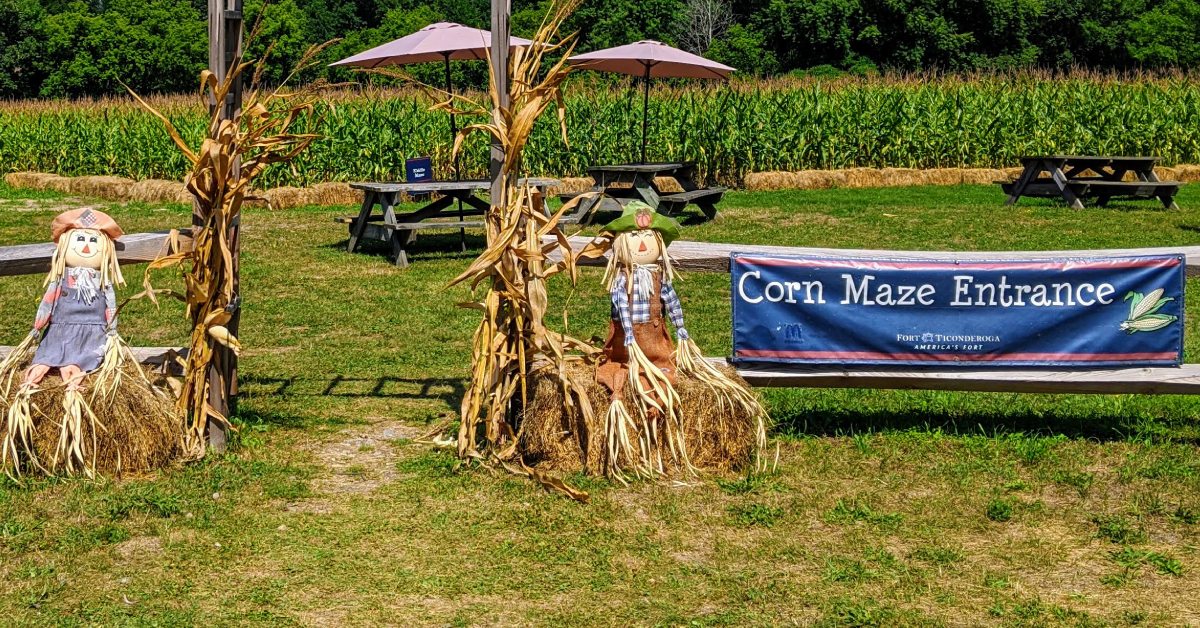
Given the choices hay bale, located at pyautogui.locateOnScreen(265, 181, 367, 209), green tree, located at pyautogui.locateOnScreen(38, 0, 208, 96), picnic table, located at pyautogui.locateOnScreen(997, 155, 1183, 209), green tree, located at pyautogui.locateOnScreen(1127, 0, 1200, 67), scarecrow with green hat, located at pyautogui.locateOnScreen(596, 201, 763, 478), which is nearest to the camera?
scarecrow with green hat, located at pyautogui.locateOnScreen(596, 201, 763, 478)

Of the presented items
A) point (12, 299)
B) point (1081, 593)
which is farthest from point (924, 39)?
point (1081, 593)

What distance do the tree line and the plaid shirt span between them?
4520 centimetres

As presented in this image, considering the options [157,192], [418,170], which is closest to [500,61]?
[418,170]

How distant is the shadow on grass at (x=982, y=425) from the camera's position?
254 inches

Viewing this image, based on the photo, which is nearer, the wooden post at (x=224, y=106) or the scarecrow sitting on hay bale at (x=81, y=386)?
the scarecrow sitting on hay bale at (x=81, y=386)

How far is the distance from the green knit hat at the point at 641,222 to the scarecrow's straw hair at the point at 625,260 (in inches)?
1.2

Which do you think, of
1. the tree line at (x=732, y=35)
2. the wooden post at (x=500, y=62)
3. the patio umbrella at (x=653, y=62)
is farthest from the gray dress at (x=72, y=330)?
the tree line at (x=732, y=35)

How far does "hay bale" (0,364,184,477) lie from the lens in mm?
5566

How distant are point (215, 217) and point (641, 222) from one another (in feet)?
6.76

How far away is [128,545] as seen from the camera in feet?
16.4

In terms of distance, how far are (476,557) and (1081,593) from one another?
2362 mm

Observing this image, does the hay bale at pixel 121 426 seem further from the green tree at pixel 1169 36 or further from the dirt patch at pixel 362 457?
the green tree at pixel 1169 36

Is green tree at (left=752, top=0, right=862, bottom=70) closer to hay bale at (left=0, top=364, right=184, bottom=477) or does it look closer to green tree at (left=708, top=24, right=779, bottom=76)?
green tree at (left=708, top=24, right=779, bottom=76)

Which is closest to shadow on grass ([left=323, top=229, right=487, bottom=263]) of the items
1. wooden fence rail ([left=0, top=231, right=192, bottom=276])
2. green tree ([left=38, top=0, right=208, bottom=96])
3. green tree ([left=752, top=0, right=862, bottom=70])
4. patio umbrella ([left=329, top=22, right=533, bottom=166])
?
patio umbrella ([left=329, top=22, right=533, bottom=166])
